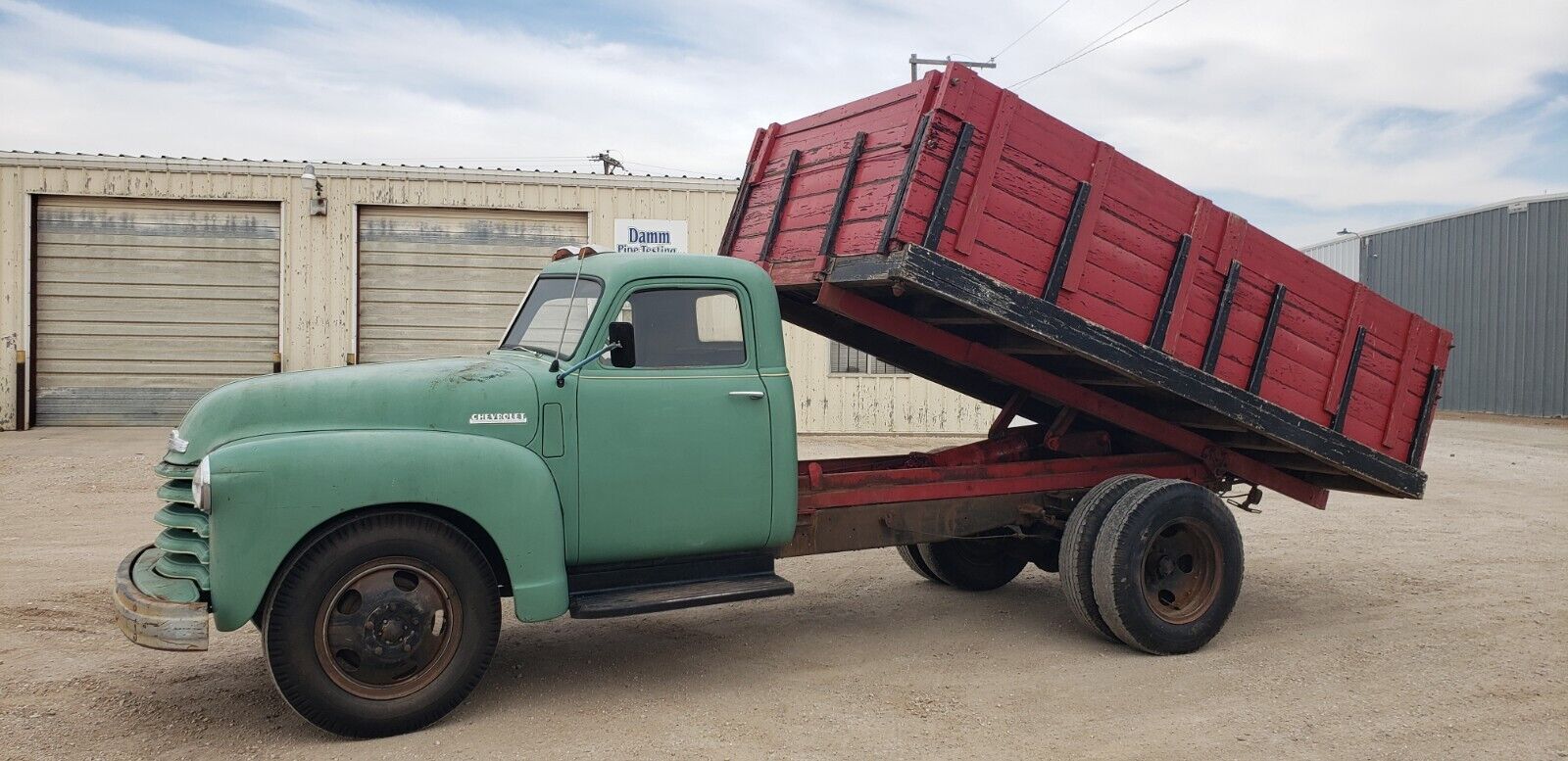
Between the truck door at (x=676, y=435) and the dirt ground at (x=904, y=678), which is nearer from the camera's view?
the dirt ground at (x=904, y=678)

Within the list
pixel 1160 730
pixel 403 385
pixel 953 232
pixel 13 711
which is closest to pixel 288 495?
pixel 403 385

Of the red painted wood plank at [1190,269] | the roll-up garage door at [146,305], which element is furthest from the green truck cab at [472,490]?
the roll-up garage door at [146,305]

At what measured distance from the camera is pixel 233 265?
1655 centimetres

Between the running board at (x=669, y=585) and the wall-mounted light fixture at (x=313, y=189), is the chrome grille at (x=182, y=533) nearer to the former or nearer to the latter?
the running board at (x=669, y=585)

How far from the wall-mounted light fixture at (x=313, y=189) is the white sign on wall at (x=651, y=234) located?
14.5ft

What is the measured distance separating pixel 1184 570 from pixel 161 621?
5.04m

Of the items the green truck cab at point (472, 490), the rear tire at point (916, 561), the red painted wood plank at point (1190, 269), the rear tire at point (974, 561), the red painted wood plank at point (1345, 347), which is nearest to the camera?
the green truck cab at point (472, 490)

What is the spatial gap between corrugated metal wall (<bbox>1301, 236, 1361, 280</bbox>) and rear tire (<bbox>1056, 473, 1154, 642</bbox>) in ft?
96.2

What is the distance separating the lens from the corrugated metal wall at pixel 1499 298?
2452 centimetres

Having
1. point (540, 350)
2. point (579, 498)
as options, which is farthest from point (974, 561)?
point (540, 350)

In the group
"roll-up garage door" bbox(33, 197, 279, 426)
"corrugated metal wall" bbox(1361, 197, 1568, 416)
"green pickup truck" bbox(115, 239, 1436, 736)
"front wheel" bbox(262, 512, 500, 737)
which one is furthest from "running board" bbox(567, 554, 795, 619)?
"corrugated metal wall" bbox(1361, 197, 1568, 416)

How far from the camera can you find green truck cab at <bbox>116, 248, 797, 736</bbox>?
13.9 feet

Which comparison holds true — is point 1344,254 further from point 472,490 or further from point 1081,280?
point 472,490

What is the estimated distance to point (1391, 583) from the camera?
295 inches
